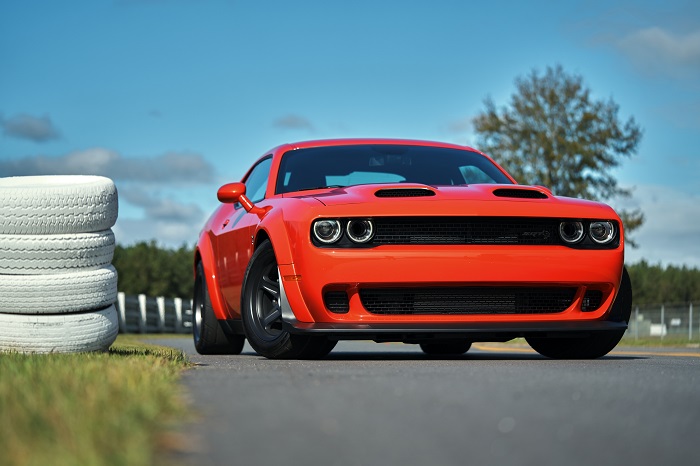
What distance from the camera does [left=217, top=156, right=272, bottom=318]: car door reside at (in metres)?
7.64

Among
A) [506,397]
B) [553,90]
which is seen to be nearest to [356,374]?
Answer: [506,397]

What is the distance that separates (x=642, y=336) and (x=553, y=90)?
47.1 ft

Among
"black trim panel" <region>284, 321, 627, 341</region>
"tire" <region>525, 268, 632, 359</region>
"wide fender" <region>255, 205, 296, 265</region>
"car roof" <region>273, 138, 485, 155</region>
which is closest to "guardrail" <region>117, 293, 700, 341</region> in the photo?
"car roof" <region>273, 138, 485, 155</region>

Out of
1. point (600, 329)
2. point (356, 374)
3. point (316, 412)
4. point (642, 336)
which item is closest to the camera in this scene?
point (316, 412)

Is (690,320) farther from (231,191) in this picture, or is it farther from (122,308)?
(231,191)

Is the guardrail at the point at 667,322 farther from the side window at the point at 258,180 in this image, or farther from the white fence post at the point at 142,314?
the side window at the point at 258,180

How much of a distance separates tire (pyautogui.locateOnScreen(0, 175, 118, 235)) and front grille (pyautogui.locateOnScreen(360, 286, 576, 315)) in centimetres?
170

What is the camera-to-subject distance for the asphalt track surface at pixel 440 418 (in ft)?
9.52

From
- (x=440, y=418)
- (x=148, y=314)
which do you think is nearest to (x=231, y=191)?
(x=440, y=418)

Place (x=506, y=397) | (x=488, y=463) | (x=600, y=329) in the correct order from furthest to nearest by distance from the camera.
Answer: (x=600, y=329) → (x=506, y=397) → (x=488, y=463)

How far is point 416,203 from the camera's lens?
658cm

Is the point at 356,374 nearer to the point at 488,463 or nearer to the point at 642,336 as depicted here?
the point at 488,463

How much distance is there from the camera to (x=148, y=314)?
43250mm

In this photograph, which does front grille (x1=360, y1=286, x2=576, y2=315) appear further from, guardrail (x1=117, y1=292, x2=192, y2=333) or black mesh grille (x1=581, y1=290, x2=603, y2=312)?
guardrail (x1=117, y1=292, x2=192, y2=333)
